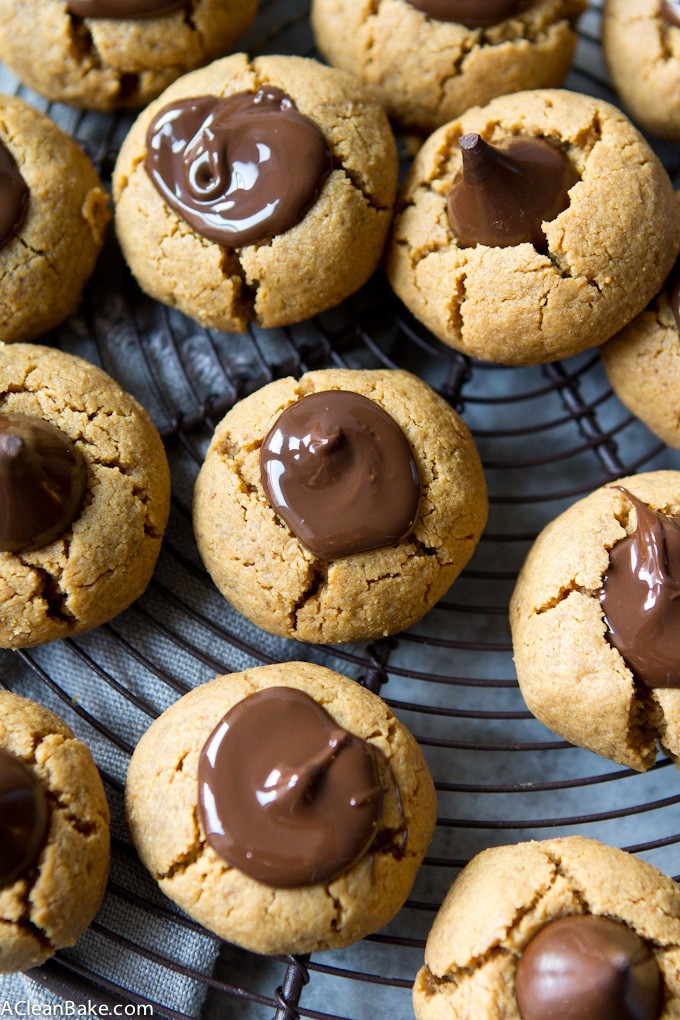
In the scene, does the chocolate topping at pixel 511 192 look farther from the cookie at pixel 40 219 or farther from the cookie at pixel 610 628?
the cookie at pixel 40 219

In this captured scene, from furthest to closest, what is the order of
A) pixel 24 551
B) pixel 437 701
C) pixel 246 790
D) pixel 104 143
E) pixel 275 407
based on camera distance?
pixel 104 143 → pixel 437 701 → pixel 275 407 → pixel 24 551 → pixel 246 790

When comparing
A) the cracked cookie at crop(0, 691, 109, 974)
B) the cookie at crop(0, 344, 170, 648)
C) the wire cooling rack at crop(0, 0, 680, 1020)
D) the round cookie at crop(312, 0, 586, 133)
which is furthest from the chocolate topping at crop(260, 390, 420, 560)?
the round cookie at crop(312, 0, 586, 133)

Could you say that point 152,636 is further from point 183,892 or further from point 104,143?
point 104,143

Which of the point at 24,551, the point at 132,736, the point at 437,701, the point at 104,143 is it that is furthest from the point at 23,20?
the point at 437,701

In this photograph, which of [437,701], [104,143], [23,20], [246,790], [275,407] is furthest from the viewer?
[104,143]

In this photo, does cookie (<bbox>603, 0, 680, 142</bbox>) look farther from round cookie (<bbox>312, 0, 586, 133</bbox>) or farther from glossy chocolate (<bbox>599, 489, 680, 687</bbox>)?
glossy chocolate (<bbox>599, 489, 680, 687</bbox>)

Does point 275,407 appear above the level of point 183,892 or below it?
above

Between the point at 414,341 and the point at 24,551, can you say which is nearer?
the point at 24,551

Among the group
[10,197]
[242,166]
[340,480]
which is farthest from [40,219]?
[340,480]


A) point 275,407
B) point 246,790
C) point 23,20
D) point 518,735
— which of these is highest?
point 23,20
